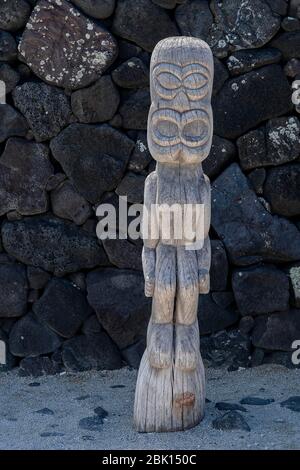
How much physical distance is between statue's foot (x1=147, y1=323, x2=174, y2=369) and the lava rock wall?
1170mm

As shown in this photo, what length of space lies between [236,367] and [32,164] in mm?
1900

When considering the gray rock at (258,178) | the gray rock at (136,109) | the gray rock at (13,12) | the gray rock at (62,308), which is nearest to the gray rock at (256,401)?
the gray rock at (62,308)

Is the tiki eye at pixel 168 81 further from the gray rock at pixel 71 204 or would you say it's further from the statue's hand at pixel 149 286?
the gray rock at pixel 71 204

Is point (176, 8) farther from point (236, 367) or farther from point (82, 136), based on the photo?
point (236, 367)

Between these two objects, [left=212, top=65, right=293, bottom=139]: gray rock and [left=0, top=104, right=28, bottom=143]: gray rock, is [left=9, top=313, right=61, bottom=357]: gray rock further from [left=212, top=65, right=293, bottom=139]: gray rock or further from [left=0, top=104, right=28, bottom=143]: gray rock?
[left=212, top=65, right=293, bottom=139]: gray rock

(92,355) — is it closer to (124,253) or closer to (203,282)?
(124,253)

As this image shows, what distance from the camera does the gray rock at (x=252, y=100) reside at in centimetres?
531

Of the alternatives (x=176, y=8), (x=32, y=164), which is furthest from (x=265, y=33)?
(x=32, y=164)

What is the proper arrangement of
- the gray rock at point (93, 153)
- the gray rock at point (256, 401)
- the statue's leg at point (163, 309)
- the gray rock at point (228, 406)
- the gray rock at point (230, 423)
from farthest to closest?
the gray rock at point (93, 153), the gray rock at point (256, 401), the gray rock at point (228, 406), the gray rock at point (230, 423), the statue's leg at point (163, 309)

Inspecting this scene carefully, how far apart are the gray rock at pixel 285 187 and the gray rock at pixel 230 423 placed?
157 centimetres

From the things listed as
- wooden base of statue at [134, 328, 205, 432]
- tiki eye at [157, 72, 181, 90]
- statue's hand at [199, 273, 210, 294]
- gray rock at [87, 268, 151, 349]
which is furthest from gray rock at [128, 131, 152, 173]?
wooden base of statue at [134, 328, 205, 432]

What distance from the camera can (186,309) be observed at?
427 cm

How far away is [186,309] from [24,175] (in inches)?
68.5

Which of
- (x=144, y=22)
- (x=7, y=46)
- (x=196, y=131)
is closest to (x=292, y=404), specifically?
(x=196, y=131)
